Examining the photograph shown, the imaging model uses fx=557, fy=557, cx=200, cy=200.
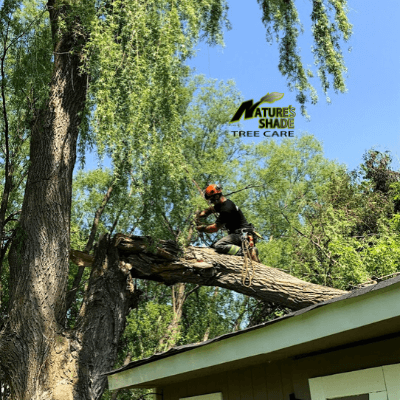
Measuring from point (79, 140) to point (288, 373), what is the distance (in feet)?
18.8

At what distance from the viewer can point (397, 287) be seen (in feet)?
10.2

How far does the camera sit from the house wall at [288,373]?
3.72 meters

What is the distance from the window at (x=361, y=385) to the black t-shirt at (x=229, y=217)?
5436 millimetres

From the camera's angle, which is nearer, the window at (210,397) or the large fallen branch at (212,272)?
the window at (210,397)

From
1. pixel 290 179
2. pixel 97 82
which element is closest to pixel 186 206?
pixel 97 82

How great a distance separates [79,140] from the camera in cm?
887

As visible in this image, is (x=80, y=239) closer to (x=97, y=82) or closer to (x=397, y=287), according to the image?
(x=97, y=82)

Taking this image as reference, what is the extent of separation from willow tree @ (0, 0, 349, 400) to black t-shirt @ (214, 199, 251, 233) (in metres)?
1.58

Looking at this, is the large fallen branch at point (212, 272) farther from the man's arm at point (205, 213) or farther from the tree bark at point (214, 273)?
the man's arm at point (205, 213)

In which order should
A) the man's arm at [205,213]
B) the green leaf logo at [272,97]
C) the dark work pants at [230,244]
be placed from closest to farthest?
1. the dark work pants at [230,244]
2. the man's arm at [205,213]
3. the green leaf logo at [272,97]

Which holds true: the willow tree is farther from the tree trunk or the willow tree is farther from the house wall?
the house wall

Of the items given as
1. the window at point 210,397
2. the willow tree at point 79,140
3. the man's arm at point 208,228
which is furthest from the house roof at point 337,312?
the man's arm at point 208,228

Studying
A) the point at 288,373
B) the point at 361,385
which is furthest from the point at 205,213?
→ the point at 361,385

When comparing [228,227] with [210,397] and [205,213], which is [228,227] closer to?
[205,213]
